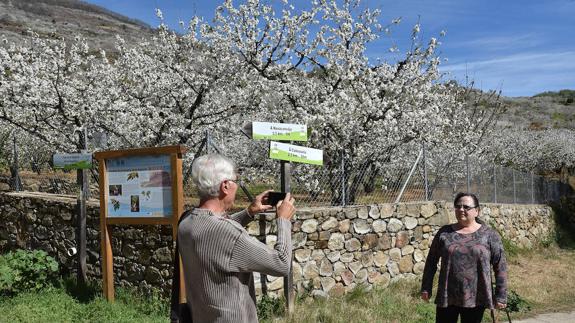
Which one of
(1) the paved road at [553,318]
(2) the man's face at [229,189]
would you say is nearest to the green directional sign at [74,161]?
(2) the man's face at [229,189]

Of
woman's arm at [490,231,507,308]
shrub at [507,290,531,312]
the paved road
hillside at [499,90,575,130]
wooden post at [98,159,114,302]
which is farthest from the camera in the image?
hillside at [499,90,575,130]

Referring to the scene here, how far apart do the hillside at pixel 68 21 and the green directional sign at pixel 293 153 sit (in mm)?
60362

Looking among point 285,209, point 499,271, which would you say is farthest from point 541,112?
point 285,209

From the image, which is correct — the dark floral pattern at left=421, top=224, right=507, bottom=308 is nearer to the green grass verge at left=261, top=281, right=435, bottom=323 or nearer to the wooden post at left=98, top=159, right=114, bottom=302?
the green grass verge at left=261, top=281, right=435, bottom=323

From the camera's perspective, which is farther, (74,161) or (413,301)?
(413,301)

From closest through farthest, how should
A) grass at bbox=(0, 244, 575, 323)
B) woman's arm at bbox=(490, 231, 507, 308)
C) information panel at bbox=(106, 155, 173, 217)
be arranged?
woman's arm at bbox=(490, 231, 507, 308), information panel at bbox=(106, 155, 173, 217), grass at bbox=(0, 244, 575, 323)

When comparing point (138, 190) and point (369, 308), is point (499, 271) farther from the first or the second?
point (138, 190)

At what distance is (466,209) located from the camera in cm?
453

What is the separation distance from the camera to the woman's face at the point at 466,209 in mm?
4535

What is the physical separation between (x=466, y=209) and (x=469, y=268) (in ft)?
1.60

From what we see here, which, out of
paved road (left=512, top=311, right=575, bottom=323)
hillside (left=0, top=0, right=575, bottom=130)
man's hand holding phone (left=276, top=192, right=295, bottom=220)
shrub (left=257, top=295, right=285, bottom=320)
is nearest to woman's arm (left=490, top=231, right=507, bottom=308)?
man's hand holding phone (left=276, top=192, right=295, bottom=220)

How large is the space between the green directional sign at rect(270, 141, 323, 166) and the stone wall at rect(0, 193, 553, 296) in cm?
93

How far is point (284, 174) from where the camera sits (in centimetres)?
657

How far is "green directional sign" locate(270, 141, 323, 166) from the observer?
20.0 ft
